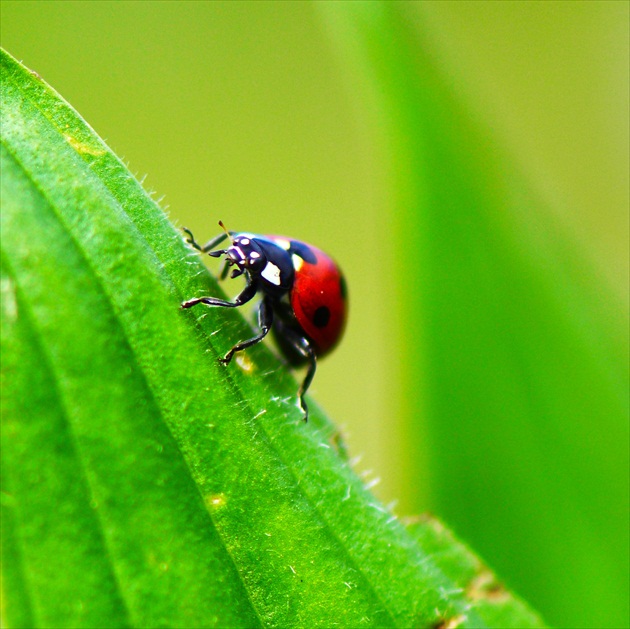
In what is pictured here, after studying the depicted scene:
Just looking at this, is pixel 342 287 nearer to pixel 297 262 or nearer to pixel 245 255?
pixel 297 262

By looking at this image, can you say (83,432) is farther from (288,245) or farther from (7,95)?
(288,245)

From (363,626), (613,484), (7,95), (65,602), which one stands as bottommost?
(613,484)

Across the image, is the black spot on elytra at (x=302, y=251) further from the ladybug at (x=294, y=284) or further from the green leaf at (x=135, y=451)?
the green leaf at (x=135, y=451)

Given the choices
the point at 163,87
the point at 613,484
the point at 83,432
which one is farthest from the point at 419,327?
the point at 163,87

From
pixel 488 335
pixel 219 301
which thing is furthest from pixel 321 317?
pixel 219 301

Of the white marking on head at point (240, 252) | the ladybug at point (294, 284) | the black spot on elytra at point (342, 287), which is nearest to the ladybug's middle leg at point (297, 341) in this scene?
the ladybug at point (294, 284)

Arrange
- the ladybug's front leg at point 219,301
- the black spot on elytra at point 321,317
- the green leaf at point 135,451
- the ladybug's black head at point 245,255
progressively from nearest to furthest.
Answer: the green leaf at point 135,451, the ladybug's front leg at point 219,301, the ladybug's black head at point 245,255, the black spot on elytra at point 321,317

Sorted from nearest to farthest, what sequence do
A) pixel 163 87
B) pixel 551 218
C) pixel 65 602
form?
1. pixel 65 602
2. pixel 551 218
3. pixel 163 87
